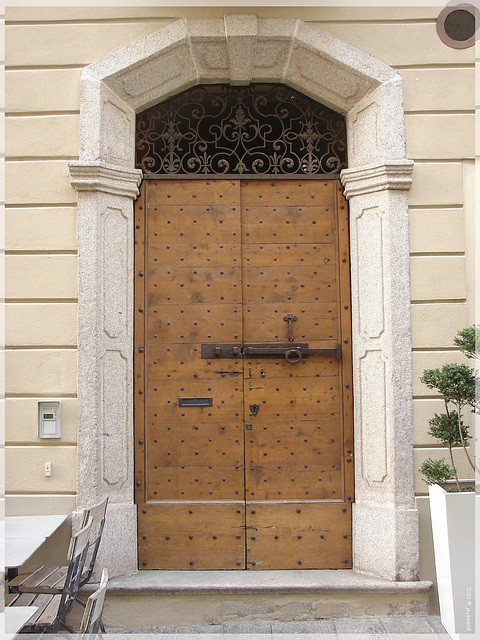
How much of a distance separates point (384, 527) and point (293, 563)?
83cm

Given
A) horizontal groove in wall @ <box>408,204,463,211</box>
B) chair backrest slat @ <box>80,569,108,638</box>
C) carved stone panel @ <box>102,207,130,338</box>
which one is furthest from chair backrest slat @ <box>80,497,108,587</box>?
horizontal groove in wall @ <box>408,204,463,211</box>

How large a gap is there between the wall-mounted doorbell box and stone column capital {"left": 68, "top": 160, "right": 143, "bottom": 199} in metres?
1.79

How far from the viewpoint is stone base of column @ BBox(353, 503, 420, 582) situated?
14.6 ft

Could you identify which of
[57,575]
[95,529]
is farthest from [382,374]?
[57,575]

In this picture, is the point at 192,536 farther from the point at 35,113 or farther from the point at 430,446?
the point at 35,113

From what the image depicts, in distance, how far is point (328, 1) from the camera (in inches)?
192

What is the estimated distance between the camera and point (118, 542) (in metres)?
4.55

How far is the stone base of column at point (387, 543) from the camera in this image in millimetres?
4453

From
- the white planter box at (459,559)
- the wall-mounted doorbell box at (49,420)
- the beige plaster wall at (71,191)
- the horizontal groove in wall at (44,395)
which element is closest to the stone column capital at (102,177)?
the beige plaster wall at (71,191)

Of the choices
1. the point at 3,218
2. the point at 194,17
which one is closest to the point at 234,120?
the point at 194,17

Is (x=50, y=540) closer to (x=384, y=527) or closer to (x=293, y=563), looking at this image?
(x=293, y=563)

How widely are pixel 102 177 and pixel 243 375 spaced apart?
2.03m

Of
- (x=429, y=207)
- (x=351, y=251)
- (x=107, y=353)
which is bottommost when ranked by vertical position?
(x=107, y=353)

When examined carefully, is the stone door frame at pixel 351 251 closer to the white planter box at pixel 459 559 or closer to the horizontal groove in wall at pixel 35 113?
the horizontal groove in wall at pixel 35 113
